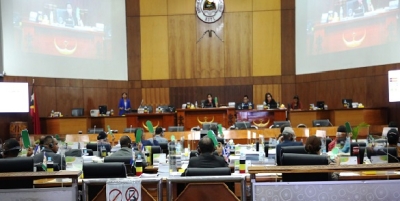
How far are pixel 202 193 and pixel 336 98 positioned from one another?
11597 millimetres

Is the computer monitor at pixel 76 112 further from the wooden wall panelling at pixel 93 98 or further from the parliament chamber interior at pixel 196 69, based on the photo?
the wooden wall panelling at pixel 93 98

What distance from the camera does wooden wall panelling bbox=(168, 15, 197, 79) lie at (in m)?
15.6

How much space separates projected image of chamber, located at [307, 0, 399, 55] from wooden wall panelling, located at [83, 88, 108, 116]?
7342mm

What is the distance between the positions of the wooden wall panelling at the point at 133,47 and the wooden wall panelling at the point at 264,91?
14.1 ft

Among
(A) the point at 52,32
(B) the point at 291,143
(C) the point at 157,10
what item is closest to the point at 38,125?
(A) the point at 52,32

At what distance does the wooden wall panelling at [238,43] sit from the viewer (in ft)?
50.7

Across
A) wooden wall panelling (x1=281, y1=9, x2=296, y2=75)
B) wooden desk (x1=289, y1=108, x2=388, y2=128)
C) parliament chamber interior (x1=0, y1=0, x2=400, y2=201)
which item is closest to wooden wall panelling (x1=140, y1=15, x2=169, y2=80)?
parliament chamber interior (x1=0, y1=0, x2=400, y2=201)

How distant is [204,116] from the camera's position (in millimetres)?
13039

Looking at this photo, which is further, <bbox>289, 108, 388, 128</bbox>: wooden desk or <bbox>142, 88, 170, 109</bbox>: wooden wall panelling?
<bbox>142, 88, 170, 109</bbox>: wooden wall panelling

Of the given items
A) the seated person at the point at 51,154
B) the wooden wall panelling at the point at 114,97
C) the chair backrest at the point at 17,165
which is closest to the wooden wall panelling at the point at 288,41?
the wooden wall panelling at the point at 114,97

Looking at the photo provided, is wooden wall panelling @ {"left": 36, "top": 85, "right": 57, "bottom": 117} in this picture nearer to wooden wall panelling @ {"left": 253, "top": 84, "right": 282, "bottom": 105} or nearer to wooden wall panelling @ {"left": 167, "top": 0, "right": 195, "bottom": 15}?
wooden wall panelling @ {"left": 167, "top": 0, "right": 195, "bottom": 15}

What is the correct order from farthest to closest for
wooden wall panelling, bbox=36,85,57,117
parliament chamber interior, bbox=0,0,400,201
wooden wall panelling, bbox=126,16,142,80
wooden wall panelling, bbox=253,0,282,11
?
wooden wall panelling, bbox=126,16,142,80 < wooden wall panelling, bbox=253,0,282,11 < wooden wall panelling, bbox=36,85,57,117 < parliament chamber interior, bbox=0,0,400,201

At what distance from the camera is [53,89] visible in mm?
13688

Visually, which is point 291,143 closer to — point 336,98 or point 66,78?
point 336,98
